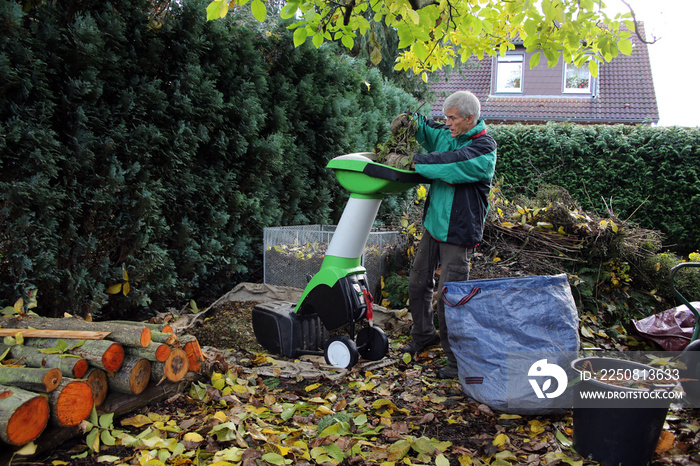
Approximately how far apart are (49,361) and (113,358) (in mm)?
258

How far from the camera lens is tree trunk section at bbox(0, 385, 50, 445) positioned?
1.77m

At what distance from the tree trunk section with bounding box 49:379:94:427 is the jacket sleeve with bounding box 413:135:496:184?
2142 mm

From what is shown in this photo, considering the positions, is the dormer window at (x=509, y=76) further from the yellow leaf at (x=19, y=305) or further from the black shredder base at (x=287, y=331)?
the yellow leaf at (x=19, y=305)

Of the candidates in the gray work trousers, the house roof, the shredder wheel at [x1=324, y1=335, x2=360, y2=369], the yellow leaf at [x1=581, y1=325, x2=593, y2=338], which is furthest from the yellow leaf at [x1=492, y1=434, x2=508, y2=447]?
the house roof

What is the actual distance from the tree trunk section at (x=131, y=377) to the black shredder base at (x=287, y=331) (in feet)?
3.52

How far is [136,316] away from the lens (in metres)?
4.10

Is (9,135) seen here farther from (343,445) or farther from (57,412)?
(343,445)

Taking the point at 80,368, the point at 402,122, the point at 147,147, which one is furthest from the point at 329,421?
the point at 147,147

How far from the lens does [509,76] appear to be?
15.5 m

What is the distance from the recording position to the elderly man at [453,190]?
2.99 metres

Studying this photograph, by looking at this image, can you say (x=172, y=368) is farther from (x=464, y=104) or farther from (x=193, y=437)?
(x=464, y=104)

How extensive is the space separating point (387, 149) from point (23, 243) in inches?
A: 95.8

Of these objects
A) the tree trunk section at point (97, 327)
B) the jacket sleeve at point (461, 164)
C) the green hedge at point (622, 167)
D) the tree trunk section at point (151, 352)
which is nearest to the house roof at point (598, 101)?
the green hedge at point (622, 167)

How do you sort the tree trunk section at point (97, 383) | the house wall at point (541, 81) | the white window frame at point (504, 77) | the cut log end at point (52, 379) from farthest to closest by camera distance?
the white window frame at point (504, 77) → the house wall at point (541, 81) → the tree trunk section at point (97, 383) → the cut log end at point (52, 379)
